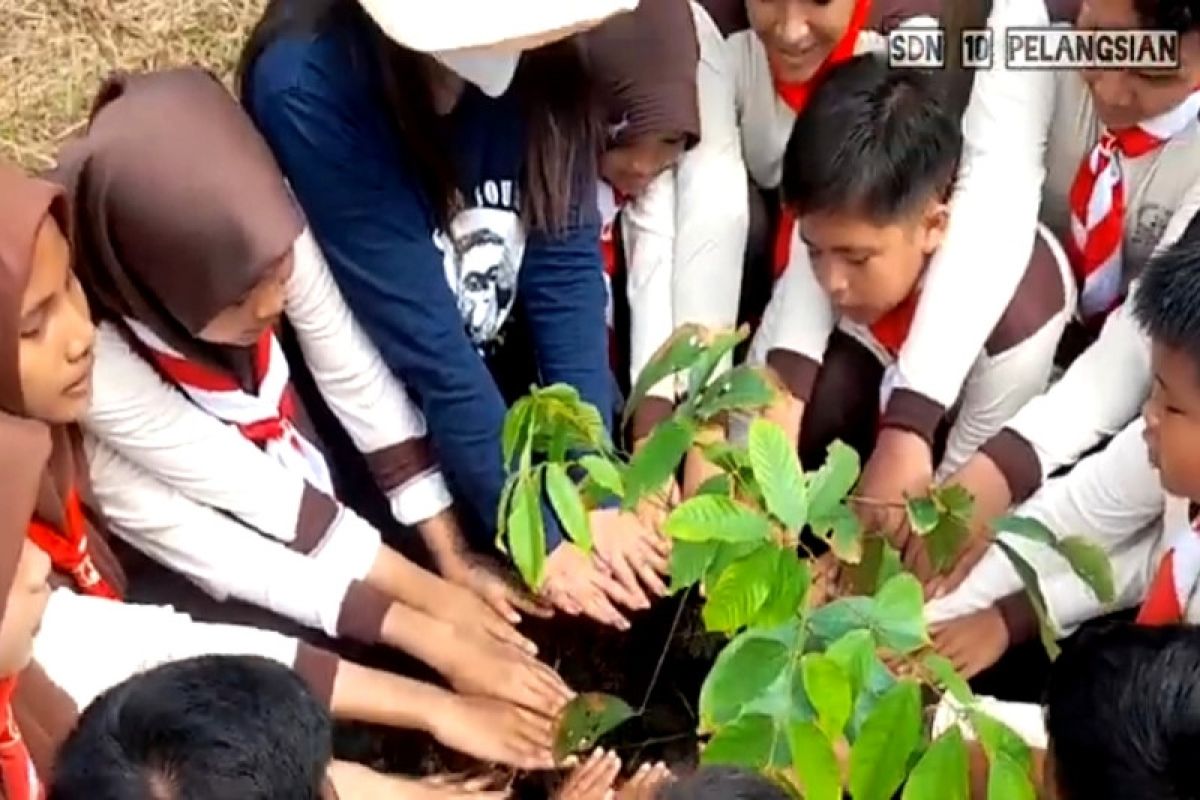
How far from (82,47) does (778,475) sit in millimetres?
1651

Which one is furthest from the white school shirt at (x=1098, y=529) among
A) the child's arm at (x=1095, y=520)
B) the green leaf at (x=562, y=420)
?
the green leaf at (x=562, y=420)

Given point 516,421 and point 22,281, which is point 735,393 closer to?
point 516,421

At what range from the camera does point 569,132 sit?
169 centimetres

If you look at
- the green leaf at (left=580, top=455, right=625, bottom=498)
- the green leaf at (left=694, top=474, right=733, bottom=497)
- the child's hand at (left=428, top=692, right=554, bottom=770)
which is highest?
the green leaf at (left=580, top=455, right=625, bottom=498)

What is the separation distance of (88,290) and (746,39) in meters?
0.74

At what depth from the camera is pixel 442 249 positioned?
172 cm

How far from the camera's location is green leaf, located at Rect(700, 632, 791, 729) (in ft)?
3.77

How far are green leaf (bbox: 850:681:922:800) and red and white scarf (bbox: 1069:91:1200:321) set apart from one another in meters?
0.81

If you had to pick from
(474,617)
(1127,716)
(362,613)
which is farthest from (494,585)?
(1127,716)

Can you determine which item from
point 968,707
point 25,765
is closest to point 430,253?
point 25,765

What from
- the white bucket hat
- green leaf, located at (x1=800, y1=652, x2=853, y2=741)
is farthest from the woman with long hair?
green leaf, located at (x1=800, y1=652, x2=853, y2=741)

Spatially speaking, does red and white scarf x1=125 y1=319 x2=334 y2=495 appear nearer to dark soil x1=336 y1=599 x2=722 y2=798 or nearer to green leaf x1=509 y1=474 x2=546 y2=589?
dark soil x1=336 y1=599 x2=722 y2=798

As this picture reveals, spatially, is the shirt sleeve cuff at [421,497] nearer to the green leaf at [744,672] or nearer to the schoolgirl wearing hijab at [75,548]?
the schoolgirl wearing hijab at [75,548]

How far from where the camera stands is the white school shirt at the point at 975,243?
178cm
